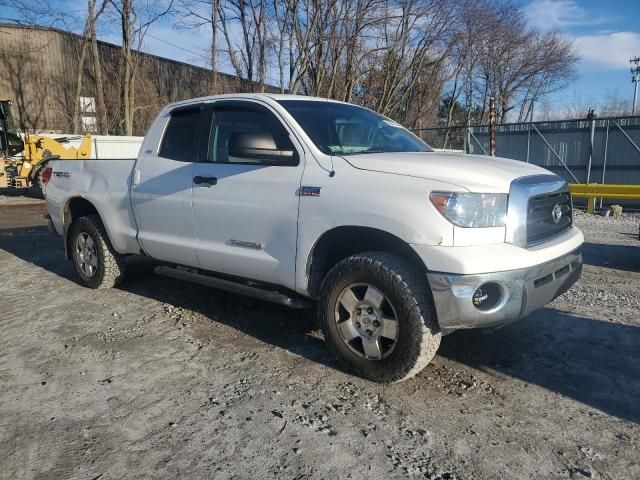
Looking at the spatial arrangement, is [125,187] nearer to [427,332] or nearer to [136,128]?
[427,332]

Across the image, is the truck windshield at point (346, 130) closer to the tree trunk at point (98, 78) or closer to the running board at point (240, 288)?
the running board at point (240, 288)

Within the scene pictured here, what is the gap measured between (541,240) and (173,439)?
101 inches

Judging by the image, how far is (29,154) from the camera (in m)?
17.0

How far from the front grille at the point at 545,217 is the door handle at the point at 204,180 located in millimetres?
2385

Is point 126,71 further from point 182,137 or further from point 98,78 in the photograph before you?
point 182,137

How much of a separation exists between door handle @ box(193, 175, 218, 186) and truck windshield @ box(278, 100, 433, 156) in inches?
32.4

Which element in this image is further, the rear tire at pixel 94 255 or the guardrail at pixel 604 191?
the guardrail at pixel 604 191

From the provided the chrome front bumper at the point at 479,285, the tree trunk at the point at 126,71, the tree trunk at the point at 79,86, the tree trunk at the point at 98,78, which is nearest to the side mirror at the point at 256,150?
the chrome front bumper at the point at 479,285

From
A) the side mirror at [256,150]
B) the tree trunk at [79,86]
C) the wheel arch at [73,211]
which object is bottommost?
the wheel arch at [73,211]

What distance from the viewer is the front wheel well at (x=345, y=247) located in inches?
134

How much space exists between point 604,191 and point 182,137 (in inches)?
401

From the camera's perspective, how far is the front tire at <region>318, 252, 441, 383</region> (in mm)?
3260

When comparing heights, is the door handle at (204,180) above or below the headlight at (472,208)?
above

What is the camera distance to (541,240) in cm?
347
